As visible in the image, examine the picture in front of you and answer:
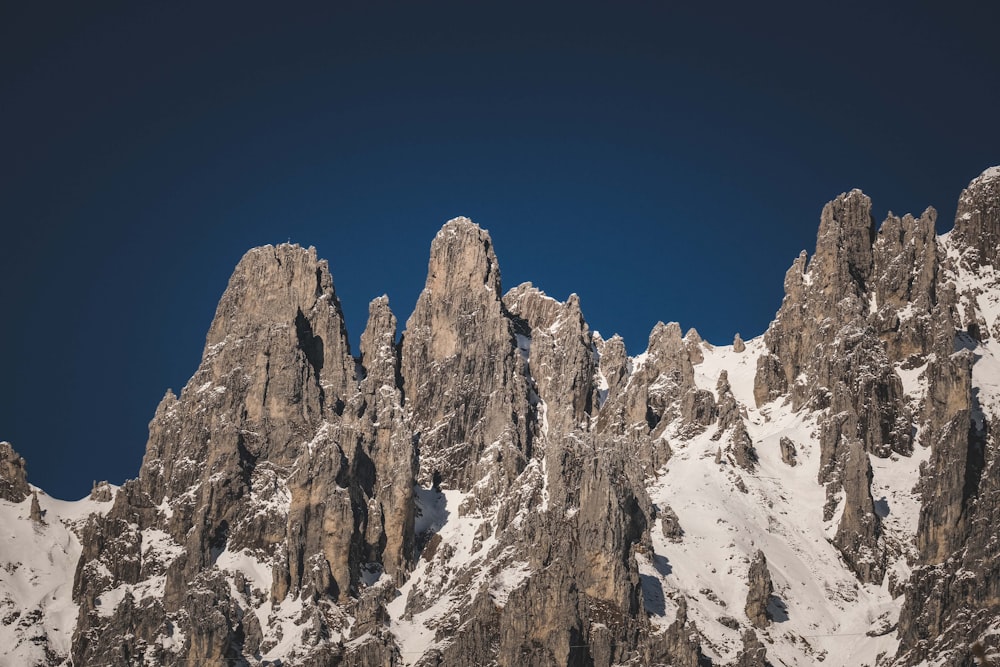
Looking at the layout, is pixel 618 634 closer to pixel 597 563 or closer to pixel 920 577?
pixel 597 563

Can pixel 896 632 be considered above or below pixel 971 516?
below

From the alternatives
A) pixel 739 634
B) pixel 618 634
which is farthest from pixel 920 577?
pixel 618 634

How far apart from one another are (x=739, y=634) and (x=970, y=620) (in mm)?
32526

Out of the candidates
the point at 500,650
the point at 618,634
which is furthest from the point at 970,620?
the point at 500,650

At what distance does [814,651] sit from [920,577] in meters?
19.3

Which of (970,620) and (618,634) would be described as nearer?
(970,620)

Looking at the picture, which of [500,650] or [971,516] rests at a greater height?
[971,516]

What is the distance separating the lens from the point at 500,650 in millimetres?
189000

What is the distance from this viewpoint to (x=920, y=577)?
18888cm

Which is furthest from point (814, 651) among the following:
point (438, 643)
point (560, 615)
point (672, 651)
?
point (438, 643)

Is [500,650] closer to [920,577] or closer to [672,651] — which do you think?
[672,651]

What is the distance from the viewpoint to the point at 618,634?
190125mm

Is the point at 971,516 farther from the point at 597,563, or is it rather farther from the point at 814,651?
the point at 597,563

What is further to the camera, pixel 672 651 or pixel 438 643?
pixel 438 643
